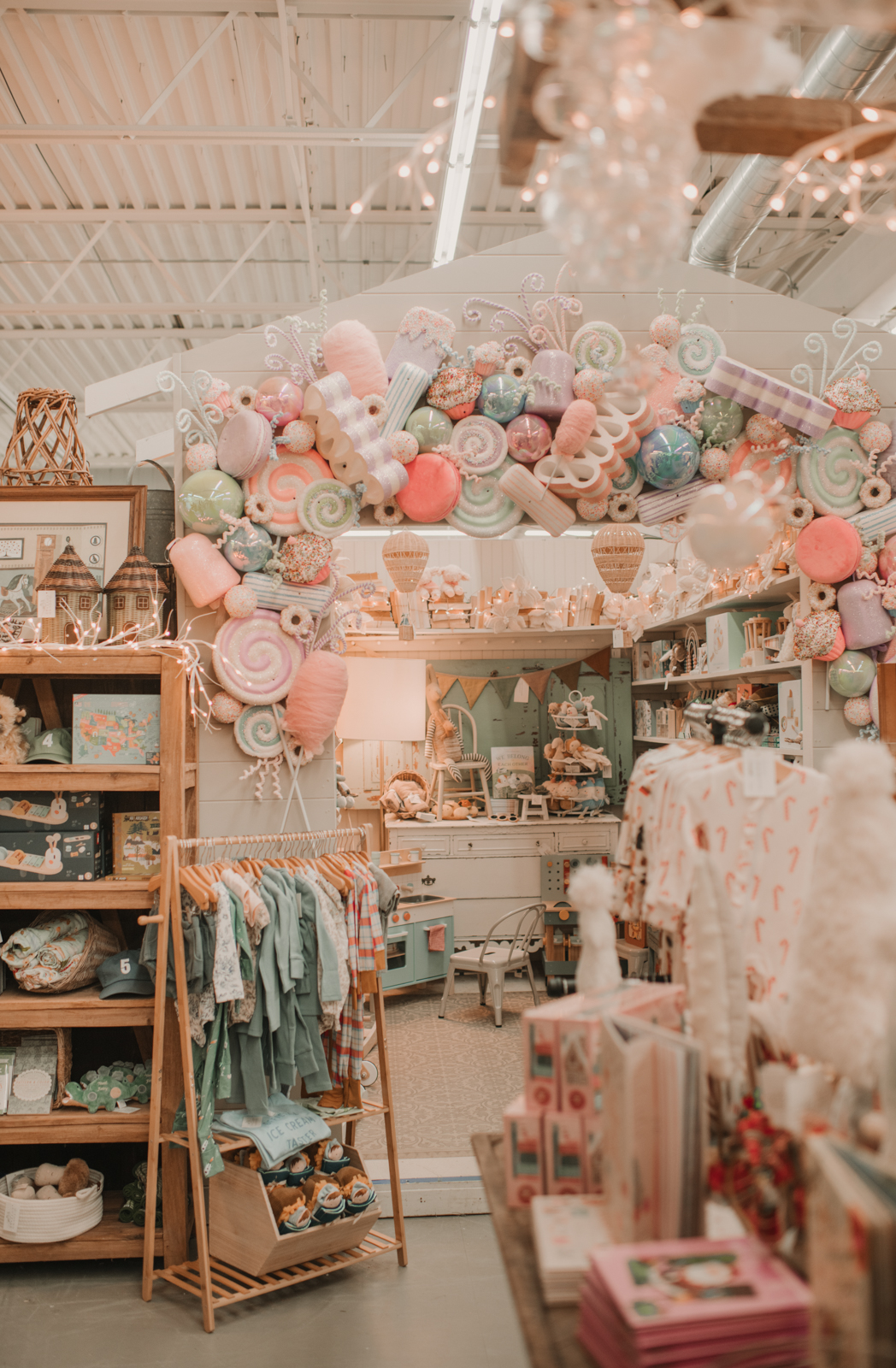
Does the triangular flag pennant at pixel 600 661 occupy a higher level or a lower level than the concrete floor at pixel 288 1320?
higher

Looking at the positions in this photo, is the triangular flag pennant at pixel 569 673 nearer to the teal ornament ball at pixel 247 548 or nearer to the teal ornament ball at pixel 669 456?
the teal ornament ball at pixel 669 456

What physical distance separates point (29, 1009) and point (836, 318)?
3665 mm

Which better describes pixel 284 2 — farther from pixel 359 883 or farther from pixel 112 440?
pixel 112 440

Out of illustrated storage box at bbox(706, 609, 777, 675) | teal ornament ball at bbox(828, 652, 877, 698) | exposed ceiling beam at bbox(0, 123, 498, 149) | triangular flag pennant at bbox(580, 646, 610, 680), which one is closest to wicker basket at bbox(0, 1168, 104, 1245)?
teal ornament ball at bbox(828, 652, 877, 698)

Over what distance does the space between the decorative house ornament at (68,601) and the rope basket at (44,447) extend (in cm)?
42

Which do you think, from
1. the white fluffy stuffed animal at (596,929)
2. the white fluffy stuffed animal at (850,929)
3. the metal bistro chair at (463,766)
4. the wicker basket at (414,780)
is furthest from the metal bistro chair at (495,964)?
the white fluffy stuffed animal at (850,929)

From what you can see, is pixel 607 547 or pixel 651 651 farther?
pixel 651 651

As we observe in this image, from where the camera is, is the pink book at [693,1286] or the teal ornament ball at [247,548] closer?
the pink book at [693,1286]

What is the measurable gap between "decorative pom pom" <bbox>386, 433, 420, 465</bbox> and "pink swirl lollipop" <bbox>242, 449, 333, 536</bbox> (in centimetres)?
25

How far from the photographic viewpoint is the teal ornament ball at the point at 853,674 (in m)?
3.52

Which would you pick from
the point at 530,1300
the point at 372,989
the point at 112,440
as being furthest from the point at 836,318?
the point at 112,440

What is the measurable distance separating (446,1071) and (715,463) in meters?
3.15

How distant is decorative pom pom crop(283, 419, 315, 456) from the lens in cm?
341

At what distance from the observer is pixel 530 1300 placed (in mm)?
1264
